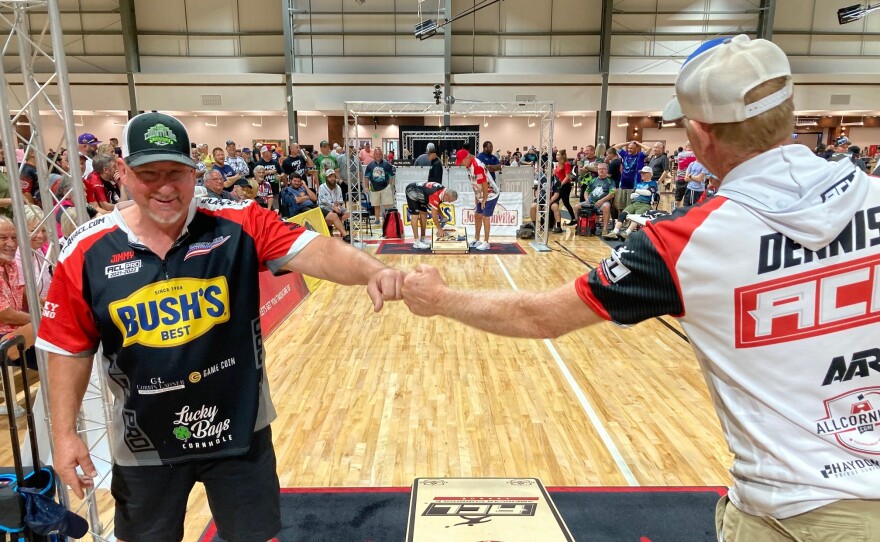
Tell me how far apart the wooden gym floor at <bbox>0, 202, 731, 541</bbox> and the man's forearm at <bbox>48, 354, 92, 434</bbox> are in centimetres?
150

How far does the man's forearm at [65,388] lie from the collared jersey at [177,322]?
0.15 feet

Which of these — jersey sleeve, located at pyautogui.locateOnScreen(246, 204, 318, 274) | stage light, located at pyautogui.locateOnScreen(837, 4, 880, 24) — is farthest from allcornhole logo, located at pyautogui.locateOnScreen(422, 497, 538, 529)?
stage light, located at pyautogui.locateOnScreen(837, 4, 880, 24)

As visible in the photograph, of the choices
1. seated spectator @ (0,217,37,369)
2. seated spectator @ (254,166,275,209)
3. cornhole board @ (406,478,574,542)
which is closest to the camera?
cornhole board @ (406,478,574,542)

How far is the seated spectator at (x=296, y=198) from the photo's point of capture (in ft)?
35.6

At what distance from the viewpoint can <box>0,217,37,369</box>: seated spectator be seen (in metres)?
4.02

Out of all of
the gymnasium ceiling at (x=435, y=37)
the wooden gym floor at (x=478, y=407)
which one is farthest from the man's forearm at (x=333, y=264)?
the gymnasium ceiling at (x=435, y=37)

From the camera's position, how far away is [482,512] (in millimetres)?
2873

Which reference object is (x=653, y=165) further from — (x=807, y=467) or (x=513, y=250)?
(x=807, y=467)

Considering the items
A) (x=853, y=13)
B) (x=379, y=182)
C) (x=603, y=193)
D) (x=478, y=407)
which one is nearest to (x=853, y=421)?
(x=478, y=407)

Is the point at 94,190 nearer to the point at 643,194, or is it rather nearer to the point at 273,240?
the point at 273,240

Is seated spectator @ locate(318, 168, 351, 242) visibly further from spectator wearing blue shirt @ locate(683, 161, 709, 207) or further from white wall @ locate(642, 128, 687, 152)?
white wall @ locate(642, 128, 687, 152)

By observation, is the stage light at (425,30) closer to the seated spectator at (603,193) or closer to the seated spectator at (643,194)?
the seated spectator at (603,193)

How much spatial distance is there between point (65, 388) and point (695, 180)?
1135 centimetres

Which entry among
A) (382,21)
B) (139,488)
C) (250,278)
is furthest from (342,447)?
(382,21)
